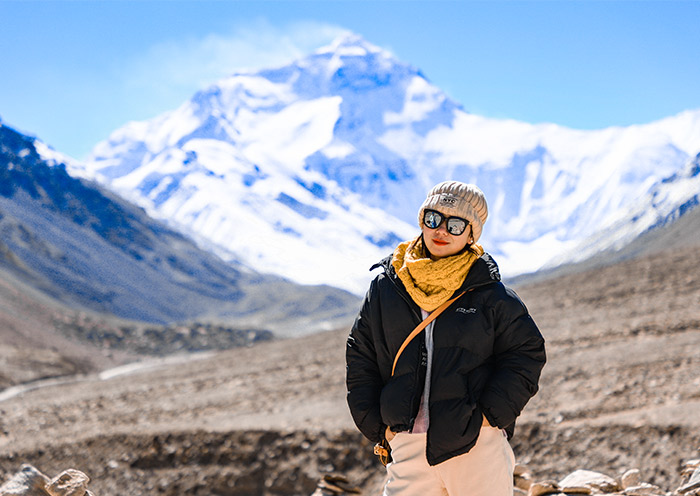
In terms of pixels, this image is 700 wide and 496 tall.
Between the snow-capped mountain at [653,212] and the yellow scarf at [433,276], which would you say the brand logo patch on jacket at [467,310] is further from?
the snow-capped mountain at [653,212]

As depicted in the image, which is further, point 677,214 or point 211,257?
point 211,257

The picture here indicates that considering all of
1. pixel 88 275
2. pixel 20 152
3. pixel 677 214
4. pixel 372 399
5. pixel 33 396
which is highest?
pixel 20 152

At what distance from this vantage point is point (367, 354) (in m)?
4.09

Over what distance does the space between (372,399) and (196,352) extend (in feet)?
173

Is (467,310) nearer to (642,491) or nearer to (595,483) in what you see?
(595,483)

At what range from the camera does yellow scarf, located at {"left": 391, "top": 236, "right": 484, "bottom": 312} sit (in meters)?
3.83

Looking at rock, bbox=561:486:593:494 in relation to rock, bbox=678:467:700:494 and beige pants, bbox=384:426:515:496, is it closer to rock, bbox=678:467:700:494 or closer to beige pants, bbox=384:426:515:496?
rock, bbox=678:467:700:494

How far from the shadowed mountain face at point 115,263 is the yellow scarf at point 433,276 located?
232ft

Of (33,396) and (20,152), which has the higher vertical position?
(20,152)

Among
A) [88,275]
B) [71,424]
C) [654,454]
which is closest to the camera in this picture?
[654,454]

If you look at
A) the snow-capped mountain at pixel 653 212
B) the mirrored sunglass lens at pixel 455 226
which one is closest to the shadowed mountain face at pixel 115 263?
the snow-capped mountain at pixel 653 212

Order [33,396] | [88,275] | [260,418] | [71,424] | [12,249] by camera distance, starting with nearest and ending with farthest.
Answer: [260,418]
[71,424]
[33,396]
[12,249]
[88,275]

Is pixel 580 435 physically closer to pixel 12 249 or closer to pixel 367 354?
pixel 367 354

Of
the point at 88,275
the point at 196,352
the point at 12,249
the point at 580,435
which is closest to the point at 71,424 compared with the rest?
the point at 580,435
